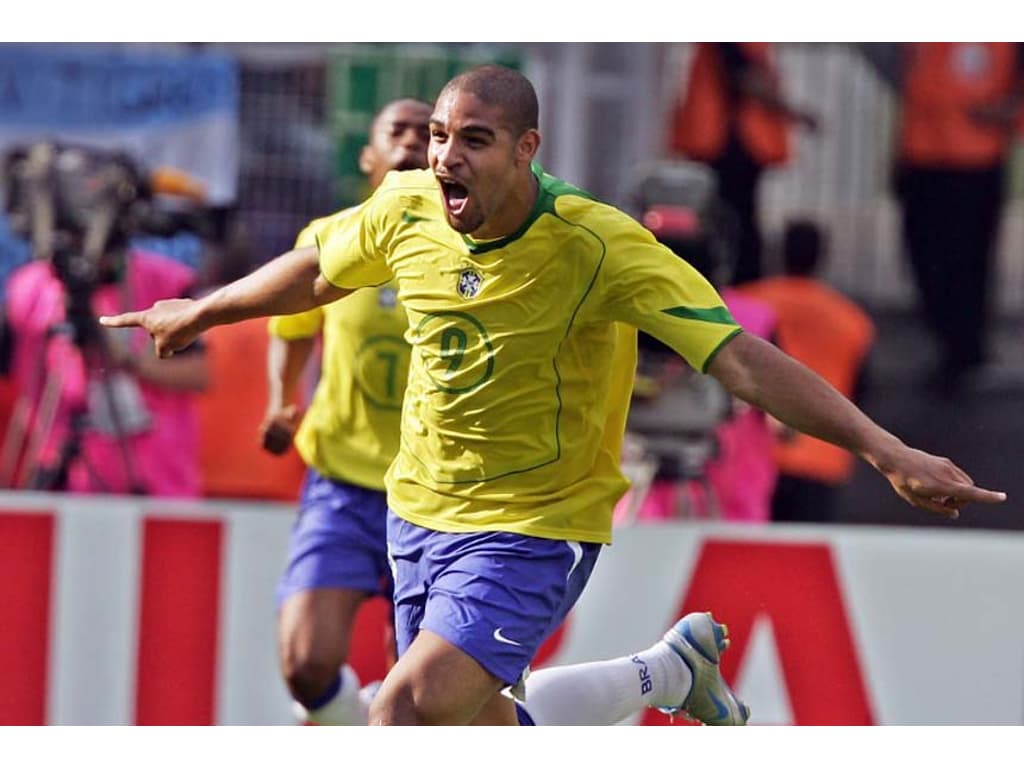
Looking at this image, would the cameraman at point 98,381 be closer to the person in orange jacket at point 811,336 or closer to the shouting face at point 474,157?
the person in orange jacket at point 811,336

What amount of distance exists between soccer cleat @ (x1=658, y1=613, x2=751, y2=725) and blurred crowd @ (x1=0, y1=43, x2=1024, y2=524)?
8.34 ft

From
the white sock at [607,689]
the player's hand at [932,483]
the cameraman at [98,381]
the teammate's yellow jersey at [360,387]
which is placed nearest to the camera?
the player's hand at [932,483]

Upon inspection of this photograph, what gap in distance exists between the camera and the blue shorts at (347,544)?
701cm

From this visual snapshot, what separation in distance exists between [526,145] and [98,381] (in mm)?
4281

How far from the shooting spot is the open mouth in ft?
17.3

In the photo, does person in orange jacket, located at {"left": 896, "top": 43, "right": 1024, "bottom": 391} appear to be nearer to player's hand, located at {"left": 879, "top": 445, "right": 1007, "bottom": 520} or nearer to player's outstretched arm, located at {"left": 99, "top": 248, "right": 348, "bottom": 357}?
player's outstretched arm, located at {"left": 99, "top": 248, "right": 348, "bottom": 357}

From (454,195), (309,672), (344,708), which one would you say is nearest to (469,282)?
(454,195)

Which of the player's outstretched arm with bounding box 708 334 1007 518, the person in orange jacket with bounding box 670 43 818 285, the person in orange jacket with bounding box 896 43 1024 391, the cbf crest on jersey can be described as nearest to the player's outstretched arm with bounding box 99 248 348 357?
the cbf crest on jersey

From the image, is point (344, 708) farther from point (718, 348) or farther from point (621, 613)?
point (718, 348)

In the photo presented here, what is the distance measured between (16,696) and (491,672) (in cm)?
392

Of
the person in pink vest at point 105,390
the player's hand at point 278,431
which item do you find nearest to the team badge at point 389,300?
the player's hand at point 278,431

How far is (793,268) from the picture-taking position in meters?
9.41

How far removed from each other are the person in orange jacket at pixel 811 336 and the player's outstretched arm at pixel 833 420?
4.12 m

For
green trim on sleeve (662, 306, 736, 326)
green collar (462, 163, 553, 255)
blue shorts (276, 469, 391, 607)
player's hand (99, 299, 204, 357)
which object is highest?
green collar (462, 163, 553, 255)
